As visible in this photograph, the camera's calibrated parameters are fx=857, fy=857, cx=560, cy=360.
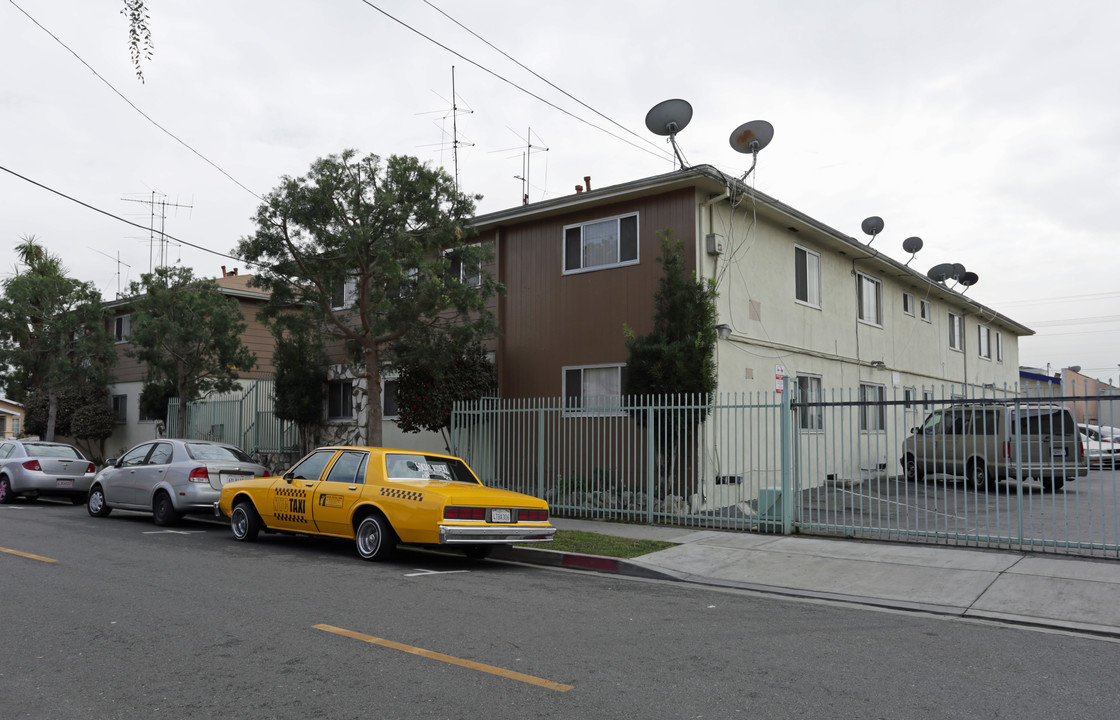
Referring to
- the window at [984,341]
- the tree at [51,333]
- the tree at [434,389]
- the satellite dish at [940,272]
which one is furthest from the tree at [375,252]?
the window at [984,341]

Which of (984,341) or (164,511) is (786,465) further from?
(984,341)

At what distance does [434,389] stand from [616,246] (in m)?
4.31

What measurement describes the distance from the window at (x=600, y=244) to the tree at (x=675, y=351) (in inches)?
55.9

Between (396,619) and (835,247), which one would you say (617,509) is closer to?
(396,619)

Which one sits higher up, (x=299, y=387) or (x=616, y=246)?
(x=616, y=246)

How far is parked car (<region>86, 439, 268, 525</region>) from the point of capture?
13.3m

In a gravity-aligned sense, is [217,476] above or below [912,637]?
above

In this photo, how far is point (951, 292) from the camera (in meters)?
25.0

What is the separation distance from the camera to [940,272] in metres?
23.8

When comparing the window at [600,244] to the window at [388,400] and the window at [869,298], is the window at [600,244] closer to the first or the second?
the window at [388,400]

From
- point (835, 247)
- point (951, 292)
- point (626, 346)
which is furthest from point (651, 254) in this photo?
point (951, 292)

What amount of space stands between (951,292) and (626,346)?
1473 cm

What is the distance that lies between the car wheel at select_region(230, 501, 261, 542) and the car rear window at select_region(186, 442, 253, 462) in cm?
260

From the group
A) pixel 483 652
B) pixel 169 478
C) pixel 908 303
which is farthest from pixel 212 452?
pixel 908 303
